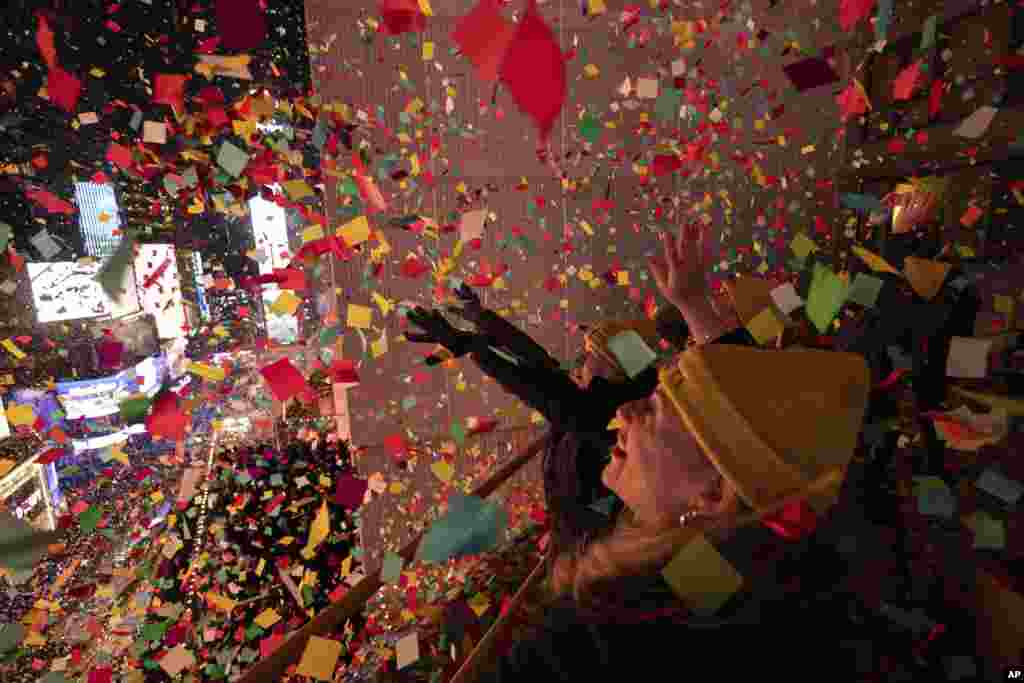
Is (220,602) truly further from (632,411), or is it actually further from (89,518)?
(632,411)

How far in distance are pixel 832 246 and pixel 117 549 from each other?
14.6 m

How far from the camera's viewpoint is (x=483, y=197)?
2.72 metres

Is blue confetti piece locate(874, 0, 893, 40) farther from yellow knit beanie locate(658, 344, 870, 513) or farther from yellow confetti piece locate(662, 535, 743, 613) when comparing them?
yellow confetti piece locate(662, 535, 743, 613)

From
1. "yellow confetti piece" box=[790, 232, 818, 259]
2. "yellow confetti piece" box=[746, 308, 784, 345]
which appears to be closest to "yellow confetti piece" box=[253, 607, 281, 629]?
"yellow confetti piece" box=[746, 308, 784, 345]

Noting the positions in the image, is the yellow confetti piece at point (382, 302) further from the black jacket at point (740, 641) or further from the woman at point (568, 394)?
the black jacket at point (740, 641)

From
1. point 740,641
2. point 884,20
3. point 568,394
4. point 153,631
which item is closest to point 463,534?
point 568,394

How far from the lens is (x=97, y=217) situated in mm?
3234

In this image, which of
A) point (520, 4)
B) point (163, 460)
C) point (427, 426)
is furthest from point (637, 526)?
point (163, 460)

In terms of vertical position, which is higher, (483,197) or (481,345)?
(483,197)

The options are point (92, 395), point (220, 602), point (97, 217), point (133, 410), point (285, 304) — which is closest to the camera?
point (133, 410)

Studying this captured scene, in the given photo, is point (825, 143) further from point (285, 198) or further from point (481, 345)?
point (285, 198)

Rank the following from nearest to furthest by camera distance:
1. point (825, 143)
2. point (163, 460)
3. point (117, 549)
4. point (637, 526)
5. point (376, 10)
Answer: point (637, 526) → point (376, 10) → point (825, 143) → point (117, 549) → point (163, 460)

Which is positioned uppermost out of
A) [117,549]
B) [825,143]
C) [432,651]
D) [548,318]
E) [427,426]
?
[825,143]

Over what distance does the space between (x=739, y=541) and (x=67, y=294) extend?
9.63 metres
